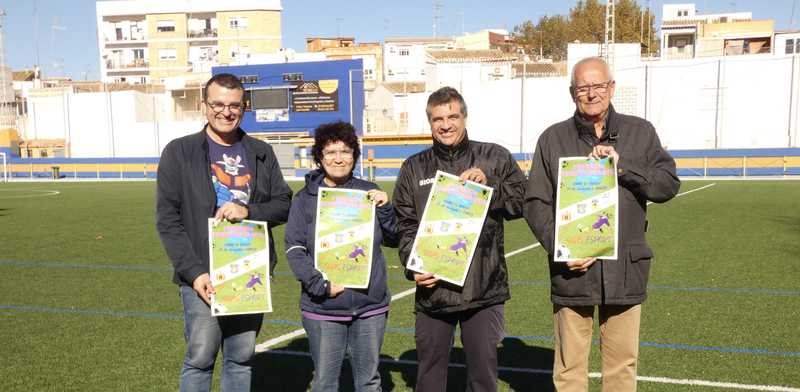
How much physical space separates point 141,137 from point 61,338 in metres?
44.1

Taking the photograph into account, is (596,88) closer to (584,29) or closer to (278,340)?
(278,340)

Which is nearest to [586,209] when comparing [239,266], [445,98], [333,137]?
[445,98]

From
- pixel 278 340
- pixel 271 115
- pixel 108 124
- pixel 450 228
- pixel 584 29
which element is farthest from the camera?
pixel 584 29

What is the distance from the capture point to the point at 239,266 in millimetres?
3604

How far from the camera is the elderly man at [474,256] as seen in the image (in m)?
3.54

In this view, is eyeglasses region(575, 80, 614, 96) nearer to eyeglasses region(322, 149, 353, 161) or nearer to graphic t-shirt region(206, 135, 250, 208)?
eyeglasses region(322, 149, 353, 161)

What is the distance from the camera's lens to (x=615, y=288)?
11.4 feet

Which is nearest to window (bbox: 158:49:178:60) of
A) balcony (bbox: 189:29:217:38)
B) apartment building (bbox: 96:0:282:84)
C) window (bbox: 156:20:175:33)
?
apartment building (bbox: 96:0:282:84)

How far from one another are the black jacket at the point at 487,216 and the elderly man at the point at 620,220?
0.42 feet

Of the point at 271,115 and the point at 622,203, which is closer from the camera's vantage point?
the point at 622,203

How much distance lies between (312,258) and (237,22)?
225ft

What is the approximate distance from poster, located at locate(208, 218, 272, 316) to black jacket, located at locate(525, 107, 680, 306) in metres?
1.43

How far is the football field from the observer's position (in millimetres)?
5016

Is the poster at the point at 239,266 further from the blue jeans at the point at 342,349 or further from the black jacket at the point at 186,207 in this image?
the blue jeans at the point at 342,349
